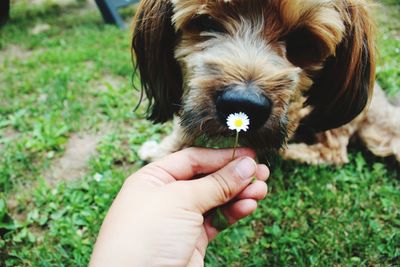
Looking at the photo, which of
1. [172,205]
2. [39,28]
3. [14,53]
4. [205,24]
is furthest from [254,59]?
[39,28]

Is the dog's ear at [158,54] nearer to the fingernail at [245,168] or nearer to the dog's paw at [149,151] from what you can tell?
the dog's paw at [149,151]

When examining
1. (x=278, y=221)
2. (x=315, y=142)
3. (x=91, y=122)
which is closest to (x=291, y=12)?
(x=278, y=221)

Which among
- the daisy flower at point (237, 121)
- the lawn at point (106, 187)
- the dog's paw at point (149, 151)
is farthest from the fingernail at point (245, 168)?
the dog's paw at point (149, 151)

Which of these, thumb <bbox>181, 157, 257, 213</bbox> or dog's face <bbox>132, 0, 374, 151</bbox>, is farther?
dog's face <bbox>132, 0, 374, 151</bbox>

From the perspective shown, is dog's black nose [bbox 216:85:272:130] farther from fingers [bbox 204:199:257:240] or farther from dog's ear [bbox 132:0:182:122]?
dog's ear [bbox 132:0:182:122]

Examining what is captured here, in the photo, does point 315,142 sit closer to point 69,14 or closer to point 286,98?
point 286,98

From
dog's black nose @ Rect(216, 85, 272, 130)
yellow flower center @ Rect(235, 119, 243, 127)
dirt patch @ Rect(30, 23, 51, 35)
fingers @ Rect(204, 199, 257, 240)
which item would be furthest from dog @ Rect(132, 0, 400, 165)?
dirt patch @ Rect(30, 23, 51, 35)
